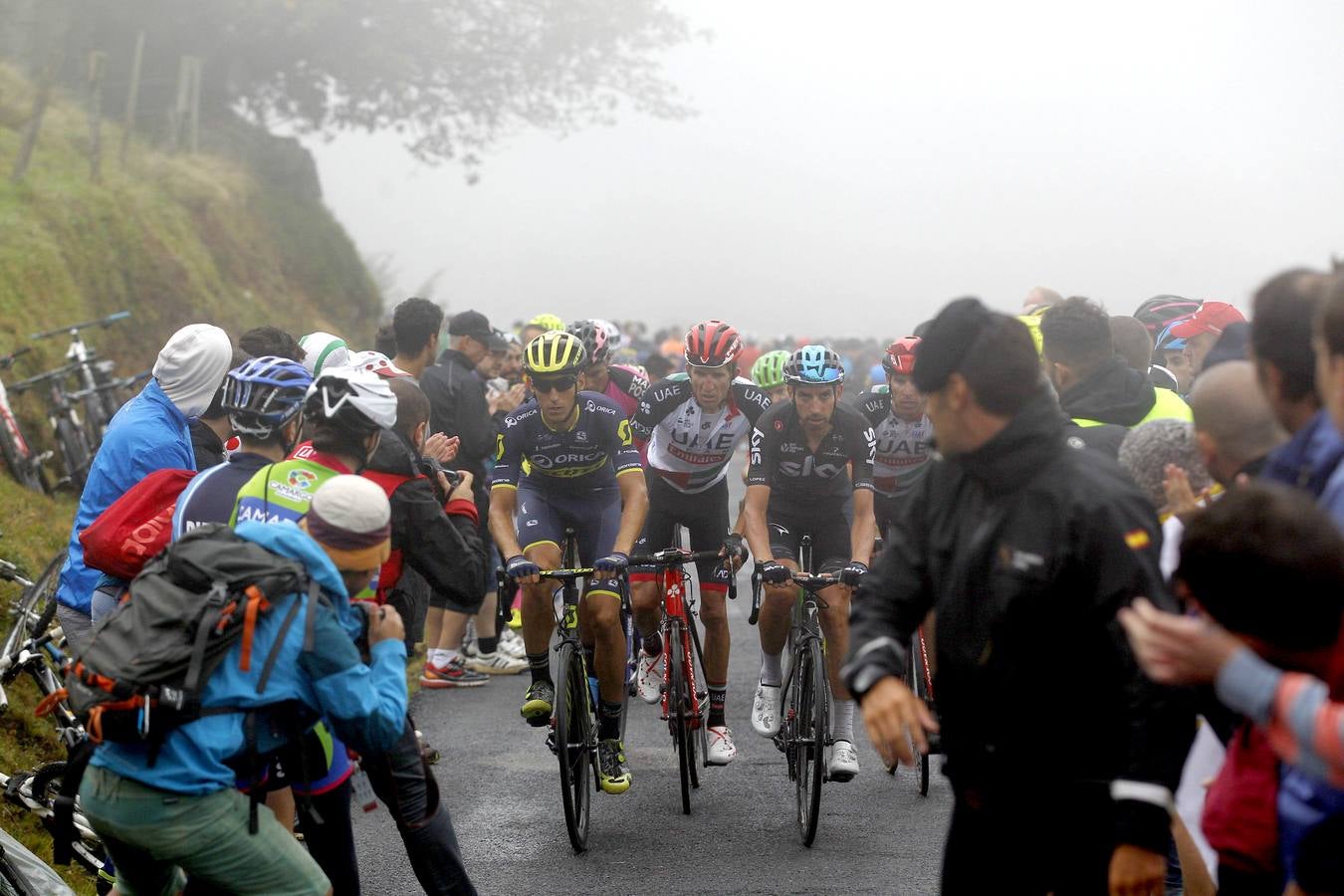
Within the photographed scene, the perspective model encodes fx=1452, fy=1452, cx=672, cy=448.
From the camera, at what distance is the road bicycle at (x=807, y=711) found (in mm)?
6711

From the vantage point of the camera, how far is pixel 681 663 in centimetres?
→ 728

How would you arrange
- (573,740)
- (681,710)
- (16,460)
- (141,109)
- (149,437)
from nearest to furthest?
(149,437)
(573,740)
(681,710)
(16,460)
(141,109)

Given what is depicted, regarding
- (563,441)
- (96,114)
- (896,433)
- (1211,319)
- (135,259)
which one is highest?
(96,114)

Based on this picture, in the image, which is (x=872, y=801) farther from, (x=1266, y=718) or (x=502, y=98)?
(x=502, y=98)

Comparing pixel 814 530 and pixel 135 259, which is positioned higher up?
pixel 135 259

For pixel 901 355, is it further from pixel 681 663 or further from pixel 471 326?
pixel 471 326

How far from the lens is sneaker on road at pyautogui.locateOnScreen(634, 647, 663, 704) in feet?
26.9

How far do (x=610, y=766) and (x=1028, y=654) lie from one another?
167 inches

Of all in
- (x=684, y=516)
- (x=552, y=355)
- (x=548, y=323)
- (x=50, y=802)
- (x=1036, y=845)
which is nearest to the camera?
(x=1036, y=845)

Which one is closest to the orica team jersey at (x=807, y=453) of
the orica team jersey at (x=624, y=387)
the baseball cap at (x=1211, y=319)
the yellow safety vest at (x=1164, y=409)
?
the baseball cap at (x=1211, y=319)

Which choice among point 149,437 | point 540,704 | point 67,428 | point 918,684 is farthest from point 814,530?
point 67,428

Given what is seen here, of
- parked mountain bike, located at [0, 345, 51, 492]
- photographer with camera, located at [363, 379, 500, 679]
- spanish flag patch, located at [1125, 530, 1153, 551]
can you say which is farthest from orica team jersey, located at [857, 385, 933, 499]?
parked mountain bike, located at [0, 345, 51, 492]

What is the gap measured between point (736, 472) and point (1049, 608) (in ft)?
76.9

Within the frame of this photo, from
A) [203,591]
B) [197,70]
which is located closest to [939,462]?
[203,591]
